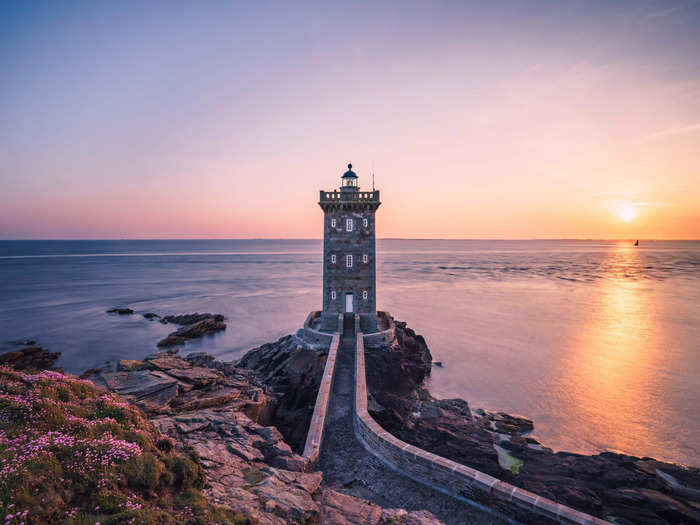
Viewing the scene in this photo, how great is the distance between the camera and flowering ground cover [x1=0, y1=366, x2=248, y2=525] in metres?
4.55

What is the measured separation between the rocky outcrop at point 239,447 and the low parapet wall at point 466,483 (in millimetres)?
1411

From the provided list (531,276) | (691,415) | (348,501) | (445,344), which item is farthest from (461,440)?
(531,276)

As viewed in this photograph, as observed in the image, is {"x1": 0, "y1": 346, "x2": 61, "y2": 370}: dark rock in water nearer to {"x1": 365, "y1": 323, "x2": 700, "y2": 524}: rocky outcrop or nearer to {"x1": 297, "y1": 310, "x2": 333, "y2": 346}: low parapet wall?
{"x1": 297, "y1": 310, "x2": 333, "y2": 346}: low parapet wall

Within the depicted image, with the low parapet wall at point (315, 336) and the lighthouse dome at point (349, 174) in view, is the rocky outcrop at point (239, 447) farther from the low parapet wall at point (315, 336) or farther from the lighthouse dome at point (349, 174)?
the lighthouse dome at point (349, 174)

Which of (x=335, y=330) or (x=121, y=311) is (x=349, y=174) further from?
(x=121, y=311)

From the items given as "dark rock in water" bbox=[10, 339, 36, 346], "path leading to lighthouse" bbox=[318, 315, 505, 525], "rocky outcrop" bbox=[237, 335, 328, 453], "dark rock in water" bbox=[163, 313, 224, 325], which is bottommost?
"dark rock in water" bbox=[10, 339, 36, 346]

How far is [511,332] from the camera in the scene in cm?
3572

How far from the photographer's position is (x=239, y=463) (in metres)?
8.04

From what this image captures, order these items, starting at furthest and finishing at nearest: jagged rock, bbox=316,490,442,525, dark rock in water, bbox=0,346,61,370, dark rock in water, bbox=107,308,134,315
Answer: dark rock in water, bbox=107,308,134,315 → dark rock in water, bbox=0,346,61,370 → jagged rock, bbox=316,490,442,525

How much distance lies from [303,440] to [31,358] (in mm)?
25476

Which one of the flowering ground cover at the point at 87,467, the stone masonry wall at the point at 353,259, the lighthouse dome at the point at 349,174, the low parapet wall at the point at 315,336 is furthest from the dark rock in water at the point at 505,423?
the lighthouse dome at the point at 349,174

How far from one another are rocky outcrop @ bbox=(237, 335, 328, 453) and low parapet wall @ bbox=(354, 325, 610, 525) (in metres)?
5.17

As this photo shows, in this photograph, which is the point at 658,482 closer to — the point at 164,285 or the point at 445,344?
the point at 445,344

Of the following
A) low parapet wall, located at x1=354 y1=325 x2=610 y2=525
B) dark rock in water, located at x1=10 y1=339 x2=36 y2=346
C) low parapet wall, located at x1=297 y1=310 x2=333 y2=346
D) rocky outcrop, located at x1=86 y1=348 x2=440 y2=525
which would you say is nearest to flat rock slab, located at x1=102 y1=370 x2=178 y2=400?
rocky outcrop, located at x1=86 y1=348 x2=440 y2=525
